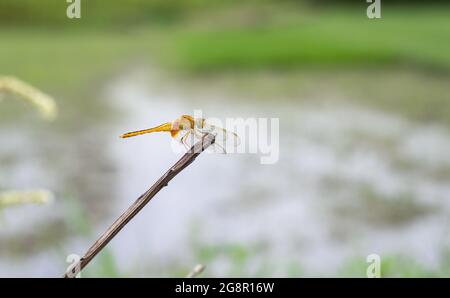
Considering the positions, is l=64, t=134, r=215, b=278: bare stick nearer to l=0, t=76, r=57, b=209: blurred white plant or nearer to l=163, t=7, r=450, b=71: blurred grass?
l=0, t=76, r=57, b=209: blurred white plant

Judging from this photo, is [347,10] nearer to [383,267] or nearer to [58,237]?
[58,237]

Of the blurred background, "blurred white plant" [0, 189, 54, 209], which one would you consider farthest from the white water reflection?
"blurred white plant" [0, 189, 54, 209]

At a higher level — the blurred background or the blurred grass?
the blurred grass

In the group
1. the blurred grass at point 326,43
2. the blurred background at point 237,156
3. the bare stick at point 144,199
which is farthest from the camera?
the blurred grass at point 326,43

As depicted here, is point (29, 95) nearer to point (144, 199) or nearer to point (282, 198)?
point (144, 199)

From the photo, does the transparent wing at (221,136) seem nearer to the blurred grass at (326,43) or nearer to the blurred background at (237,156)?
the blurred background at (237,156)

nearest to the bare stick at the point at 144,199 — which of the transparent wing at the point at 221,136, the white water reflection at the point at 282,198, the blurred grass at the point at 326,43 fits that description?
the transparent wing at the point at 221,136

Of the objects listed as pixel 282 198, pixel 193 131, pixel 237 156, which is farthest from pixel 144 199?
pixel 237 156
